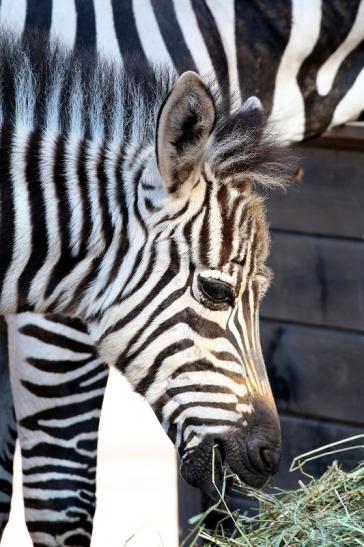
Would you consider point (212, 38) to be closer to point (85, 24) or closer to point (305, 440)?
Result: point (85, 24)

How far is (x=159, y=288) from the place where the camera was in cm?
351

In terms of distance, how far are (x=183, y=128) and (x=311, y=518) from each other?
138 cm

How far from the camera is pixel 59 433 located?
477 cm

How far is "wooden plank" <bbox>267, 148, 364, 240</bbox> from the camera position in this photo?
5578mm

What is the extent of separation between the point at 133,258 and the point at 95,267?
13 centimetres

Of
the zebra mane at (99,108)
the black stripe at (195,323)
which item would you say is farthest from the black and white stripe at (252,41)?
the black stripe at (195,323)

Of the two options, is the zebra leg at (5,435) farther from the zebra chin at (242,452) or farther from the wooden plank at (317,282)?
the zebra chin at (242,452)

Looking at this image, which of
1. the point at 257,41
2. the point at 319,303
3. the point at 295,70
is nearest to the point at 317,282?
the point at 319,303

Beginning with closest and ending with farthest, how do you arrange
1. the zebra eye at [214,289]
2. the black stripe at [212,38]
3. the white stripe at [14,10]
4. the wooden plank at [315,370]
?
the zebra eye at [214,289], the white stripe at [14,10], the black stripe at [212,38], the wooden plank at [315,370]

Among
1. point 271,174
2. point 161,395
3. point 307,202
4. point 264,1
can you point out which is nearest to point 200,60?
point 264,1

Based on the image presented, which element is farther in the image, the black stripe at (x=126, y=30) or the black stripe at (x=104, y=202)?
the black stripe at (x=126, y=30)

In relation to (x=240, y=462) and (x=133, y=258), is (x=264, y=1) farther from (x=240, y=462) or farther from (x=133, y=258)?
(x=240, y=462)

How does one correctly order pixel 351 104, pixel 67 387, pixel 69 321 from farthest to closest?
→ pixel 351 104 < pixel 67 387 < pixel 69 321

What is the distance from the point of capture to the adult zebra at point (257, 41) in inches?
191
